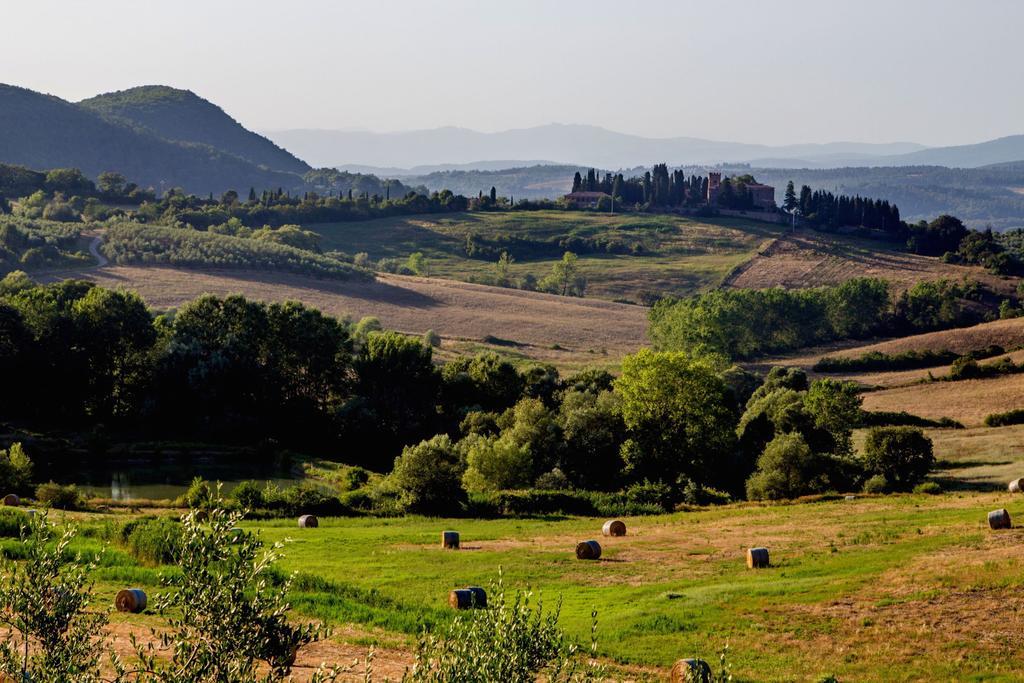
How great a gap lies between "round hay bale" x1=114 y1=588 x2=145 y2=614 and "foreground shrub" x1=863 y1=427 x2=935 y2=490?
45984 millimetres

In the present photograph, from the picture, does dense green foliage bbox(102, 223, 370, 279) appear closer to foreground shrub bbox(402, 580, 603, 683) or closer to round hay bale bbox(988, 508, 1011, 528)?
round hay bale bbox(988, 508, 1011, 528)

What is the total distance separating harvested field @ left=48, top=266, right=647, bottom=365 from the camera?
5655 inches

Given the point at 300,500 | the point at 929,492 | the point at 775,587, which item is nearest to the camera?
the point at 775,587

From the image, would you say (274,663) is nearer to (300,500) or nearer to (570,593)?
(570,593)

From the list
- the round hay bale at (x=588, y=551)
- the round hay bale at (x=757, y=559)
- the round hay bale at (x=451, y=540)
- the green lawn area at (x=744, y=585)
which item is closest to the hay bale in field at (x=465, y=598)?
the green lawn area at (x=744, y=585)

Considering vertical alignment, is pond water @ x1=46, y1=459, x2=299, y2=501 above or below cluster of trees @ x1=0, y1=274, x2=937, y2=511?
below

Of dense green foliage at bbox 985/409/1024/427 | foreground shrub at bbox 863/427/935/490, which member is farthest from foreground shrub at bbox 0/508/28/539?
dense green foliage at bbox 985/409/1024/427

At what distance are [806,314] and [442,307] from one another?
171ft

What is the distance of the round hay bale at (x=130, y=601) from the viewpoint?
28641mm

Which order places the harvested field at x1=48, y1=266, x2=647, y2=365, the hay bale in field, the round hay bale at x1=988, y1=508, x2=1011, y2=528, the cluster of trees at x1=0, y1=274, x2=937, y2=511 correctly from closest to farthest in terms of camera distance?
1. the hay bale in field
2. the round hay bale at x1=988, y1=508, x2=1011, y2=528
3. the cluster of trees at x1=0, y1=274, x2=937, y2=511
4. the harvested field at x1=48, y1=266, x2=647, y2=365

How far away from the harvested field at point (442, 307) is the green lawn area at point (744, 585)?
8969 cm

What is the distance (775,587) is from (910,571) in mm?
4073

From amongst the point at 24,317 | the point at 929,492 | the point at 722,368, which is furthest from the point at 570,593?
the point at 722,368

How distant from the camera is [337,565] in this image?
3741cm
